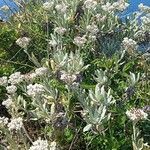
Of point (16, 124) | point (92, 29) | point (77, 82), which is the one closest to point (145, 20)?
point (92, 29)

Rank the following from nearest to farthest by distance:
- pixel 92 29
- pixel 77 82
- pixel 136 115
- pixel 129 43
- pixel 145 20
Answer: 1. pixel 136 115
2. pixel 77 82
3. pixel 129 43
4. pixel 92 29
5. pixel 145 20

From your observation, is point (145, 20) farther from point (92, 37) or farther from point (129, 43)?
point (129, 43)

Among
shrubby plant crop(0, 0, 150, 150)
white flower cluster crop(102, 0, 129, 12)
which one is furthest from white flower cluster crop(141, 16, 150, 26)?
white flower cluster crop(102, 0, 129, 12)

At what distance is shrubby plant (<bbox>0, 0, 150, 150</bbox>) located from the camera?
2.94 m

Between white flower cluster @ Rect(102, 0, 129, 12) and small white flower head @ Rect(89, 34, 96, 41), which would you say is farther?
white flower cluster @ Rect(102, 0, 129, 12)

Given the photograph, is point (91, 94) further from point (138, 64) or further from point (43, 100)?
point (138, 64)

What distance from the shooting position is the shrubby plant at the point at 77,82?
294cm

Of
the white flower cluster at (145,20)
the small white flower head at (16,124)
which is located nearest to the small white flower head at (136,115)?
the small white flower head at (16,124)

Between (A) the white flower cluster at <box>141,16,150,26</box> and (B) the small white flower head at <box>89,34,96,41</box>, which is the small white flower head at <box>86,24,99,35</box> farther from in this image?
(A) the white flower cluster at <box>141,16,150,26</box>

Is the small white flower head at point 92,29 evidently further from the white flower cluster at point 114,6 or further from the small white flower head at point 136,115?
the small white flower head at point 136,115

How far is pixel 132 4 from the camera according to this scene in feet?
18.6

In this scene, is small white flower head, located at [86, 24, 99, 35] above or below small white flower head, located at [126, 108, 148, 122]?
above

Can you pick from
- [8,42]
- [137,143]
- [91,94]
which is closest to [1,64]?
[8,42]

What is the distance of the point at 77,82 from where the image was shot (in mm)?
3254
